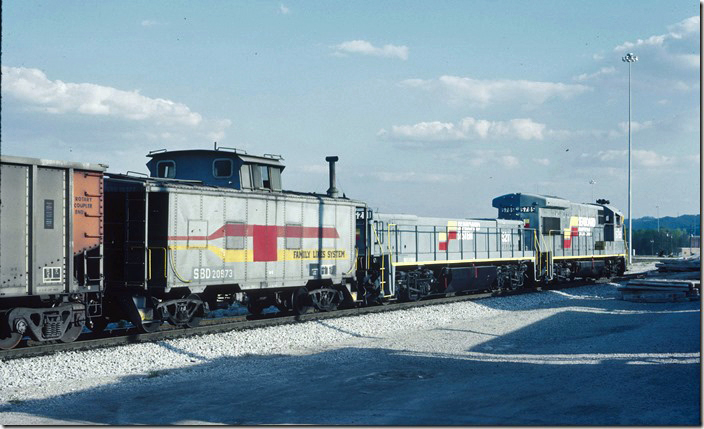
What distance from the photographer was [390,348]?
13.9 metres

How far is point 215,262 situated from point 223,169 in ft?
9.17

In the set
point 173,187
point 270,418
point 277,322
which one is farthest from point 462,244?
point 270,418

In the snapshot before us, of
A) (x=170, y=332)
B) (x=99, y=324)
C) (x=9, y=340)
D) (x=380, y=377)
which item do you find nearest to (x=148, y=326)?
(x=170, y=332)

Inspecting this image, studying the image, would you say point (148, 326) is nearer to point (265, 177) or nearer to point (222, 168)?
point (222, 168)

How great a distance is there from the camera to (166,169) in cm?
1778

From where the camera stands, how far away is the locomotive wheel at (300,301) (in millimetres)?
18406

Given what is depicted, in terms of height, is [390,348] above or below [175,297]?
below

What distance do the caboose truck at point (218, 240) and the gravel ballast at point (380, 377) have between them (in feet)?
3.98

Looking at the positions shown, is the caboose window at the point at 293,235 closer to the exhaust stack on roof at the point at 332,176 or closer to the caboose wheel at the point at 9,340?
the exhaust stack on roof at the point at 332,176

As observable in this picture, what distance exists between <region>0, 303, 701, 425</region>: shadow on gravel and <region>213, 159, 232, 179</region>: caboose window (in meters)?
5.57

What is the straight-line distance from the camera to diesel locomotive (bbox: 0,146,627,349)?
12.2 metres

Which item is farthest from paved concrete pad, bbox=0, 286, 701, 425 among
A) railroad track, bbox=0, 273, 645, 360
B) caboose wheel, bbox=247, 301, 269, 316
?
caboose wheel, bbox=247, 301, 269, 316

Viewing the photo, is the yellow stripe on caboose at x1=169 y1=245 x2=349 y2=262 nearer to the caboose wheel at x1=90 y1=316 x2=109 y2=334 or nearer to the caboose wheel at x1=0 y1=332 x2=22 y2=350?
the caboose wheel at x1=90 y1=316 x2=109 y2=334

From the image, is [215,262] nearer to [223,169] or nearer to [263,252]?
[263,252]
